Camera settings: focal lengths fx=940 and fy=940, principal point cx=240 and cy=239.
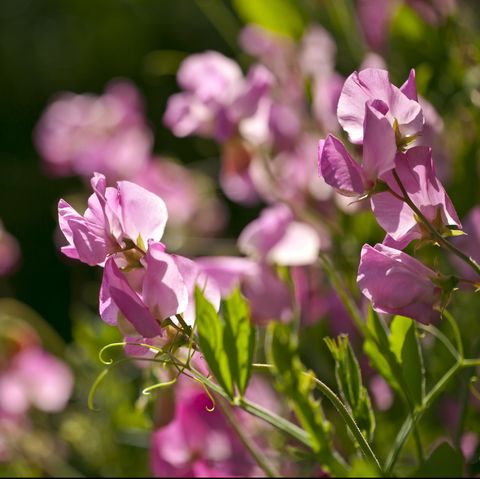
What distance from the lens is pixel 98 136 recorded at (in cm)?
123

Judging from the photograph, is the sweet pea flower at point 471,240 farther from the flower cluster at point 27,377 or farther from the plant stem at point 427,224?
the flower cluster at point 27,377

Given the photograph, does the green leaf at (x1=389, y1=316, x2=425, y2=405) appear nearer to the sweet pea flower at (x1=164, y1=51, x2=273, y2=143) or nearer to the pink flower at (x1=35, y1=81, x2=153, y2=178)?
the sweet pea flower at (x1=164, y1=51, x2=273, y2=143)

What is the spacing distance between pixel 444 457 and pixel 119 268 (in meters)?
0.18

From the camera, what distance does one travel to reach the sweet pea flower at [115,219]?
0.45 meters

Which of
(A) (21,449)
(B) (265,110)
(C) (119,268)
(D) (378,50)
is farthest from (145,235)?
(D) (378,50)


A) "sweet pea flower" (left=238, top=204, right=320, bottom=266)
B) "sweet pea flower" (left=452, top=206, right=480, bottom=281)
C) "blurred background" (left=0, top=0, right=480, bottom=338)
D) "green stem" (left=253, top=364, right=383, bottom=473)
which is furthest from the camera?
"blurred background" (left=0, top=0, right=480, bottom=338)

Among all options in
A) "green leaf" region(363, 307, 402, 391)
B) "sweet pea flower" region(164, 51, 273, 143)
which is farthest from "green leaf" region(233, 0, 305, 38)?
"green leaf" region(363, 307, 402, 391)

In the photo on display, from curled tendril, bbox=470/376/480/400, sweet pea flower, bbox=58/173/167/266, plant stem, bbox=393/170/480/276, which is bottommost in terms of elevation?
curled tendril, bbox=470/376/480/400

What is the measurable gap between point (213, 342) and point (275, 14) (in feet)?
1.53

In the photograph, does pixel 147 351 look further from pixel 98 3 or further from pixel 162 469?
pixel 98 3

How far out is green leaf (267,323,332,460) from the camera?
419 millimetres

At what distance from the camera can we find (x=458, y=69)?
732mm

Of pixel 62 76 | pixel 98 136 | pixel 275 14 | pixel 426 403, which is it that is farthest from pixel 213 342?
pixel 62 76

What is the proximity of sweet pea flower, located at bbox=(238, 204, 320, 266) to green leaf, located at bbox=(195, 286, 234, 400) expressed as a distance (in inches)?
7.7
